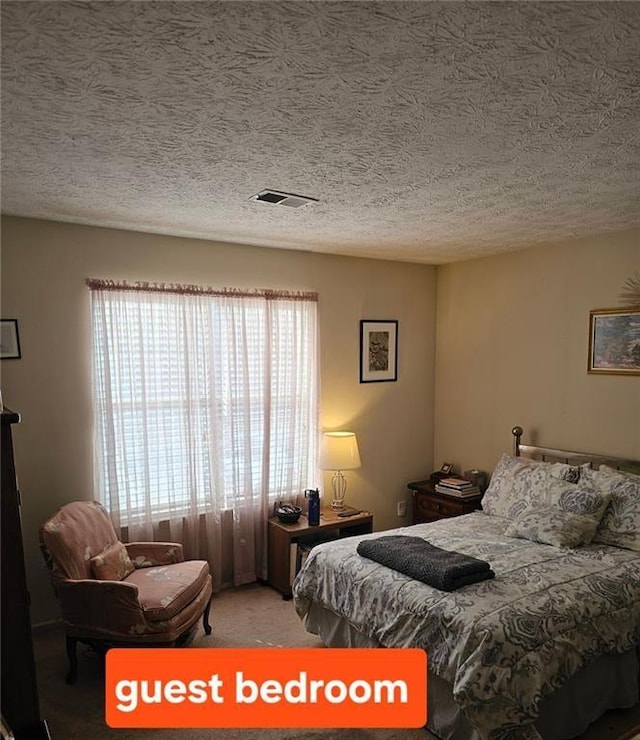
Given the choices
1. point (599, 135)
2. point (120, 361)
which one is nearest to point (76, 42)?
point (599, 135)

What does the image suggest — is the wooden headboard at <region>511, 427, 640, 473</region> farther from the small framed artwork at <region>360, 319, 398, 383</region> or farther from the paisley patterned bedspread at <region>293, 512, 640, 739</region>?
the small framed artwork at <region>360, 319, 398, 383</region>

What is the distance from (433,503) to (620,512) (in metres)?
1.63

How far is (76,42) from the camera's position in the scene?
1320mm

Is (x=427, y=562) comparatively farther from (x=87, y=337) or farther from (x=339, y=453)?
(x=87, y=337)

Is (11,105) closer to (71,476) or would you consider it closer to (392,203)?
(392,203)

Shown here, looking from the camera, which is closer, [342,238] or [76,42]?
[76,42]

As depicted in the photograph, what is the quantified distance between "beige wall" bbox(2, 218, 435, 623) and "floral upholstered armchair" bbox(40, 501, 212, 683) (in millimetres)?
470

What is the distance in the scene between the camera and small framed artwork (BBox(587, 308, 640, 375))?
3637 mm

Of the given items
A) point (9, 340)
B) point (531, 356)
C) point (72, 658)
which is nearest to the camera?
point (72, 658)

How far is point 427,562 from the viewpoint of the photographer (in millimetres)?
2773

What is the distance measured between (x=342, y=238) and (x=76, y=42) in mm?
2636

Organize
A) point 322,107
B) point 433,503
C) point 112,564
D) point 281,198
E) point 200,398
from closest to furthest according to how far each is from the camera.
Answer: point 322,107 < point 281,198 < point 112,564 < point 200,398 < point 433,503

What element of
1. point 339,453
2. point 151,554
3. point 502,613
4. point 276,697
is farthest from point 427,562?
point 151,554

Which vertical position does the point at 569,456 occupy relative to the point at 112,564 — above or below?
above
